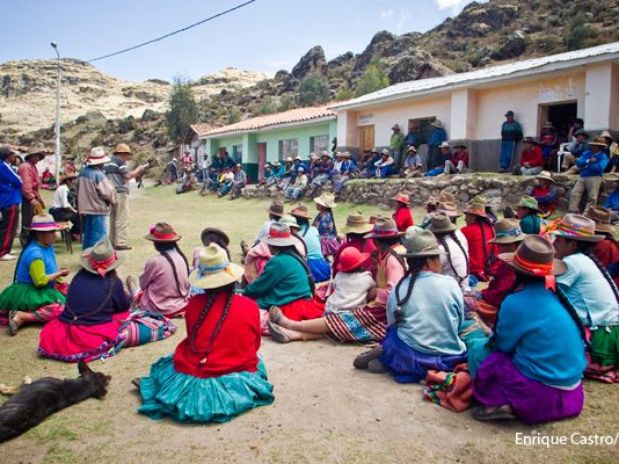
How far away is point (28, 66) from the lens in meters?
84.4

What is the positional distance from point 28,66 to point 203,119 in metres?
59.2

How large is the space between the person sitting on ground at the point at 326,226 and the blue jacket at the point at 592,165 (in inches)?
223

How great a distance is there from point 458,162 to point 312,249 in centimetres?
928

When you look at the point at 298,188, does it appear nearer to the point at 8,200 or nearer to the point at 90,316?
the point at 8,200

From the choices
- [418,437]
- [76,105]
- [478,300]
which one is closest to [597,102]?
[478,300]

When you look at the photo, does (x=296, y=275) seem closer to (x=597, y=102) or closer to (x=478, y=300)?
(x=478, y=300)

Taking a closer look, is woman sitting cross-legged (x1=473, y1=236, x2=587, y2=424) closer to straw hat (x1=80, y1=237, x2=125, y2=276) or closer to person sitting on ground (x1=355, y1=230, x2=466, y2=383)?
person sitting on ground (x1=355, y1=230, x2=466, y2=383)

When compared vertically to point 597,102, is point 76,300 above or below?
below

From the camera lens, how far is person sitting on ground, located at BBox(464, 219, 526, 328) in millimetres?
4703

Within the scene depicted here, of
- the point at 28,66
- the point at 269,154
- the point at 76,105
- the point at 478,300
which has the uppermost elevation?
the point at 28,66

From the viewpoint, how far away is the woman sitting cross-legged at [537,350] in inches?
119

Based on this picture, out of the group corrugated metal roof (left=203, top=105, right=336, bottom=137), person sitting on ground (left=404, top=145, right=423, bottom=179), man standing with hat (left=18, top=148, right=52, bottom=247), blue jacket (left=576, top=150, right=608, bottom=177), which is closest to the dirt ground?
man standing with hat (left=18, top=148, right=52, bottom=247)

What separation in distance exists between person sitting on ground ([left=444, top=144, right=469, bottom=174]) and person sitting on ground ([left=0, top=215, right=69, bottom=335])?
11769 millimetres

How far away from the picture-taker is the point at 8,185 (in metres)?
8.61
